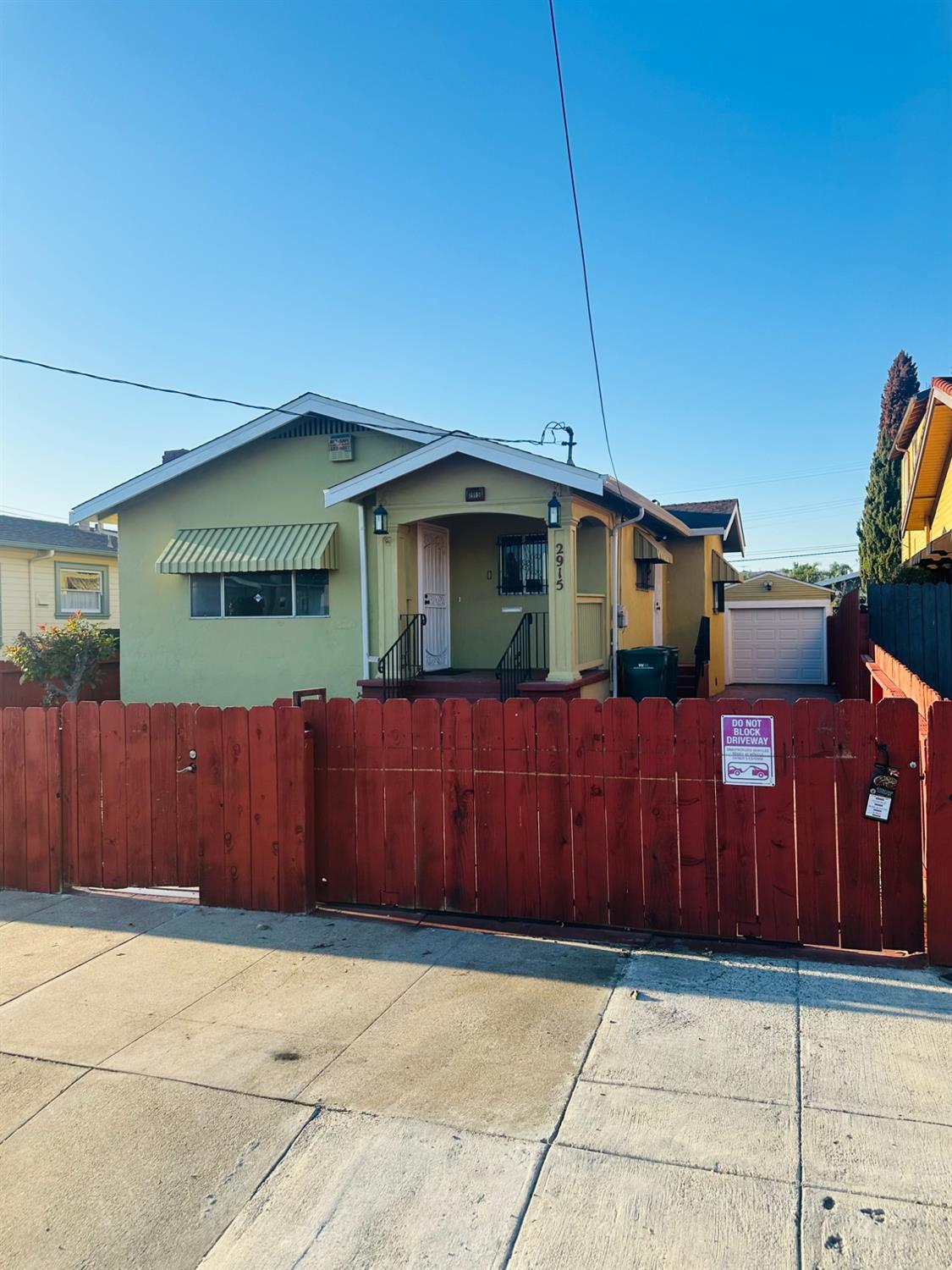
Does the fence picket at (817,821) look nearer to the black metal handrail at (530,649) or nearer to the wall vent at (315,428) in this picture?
the black metal handrail at (530,649)

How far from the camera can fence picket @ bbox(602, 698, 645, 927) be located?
5273 millimetres

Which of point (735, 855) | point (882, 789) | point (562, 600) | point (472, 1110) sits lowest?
point (472, 1110)

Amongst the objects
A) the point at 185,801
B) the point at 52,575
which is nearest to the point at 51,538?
the point at 52,575

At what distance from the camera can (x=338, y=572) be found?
43.7 ft

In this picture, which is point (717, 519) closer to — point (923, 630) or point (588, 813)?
point (923, 630)

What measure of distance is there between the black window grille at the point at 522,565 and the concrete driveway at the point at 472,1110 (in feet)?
28.6

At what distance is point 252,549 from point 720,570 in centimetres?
1216

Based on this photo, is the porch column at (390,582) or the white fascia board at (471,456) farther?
the porch column at (390,582)

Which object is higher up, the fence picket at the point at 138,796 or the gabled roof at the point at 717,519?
the gabled roof at the point at 717,519

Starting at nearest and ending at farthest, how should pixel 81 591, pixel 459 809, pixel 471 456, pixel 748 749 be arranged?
pixel 748 749 < pixel 459 809 < pixel 471 456 < pixel 81 591

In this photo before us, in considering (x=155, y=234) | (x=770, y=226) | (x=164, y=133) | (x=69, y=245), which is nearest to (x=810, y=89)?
(x=770, y=226)

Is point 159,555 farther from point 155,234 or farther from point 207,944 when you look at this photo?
point 207,944

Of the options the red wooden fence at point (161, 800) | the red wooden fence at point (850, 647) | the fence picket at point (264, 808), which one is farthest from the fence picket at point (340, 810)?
the red wooden fence at point (850, 647)

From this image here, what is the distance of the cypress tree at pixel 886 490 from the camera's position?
75.2 feet
